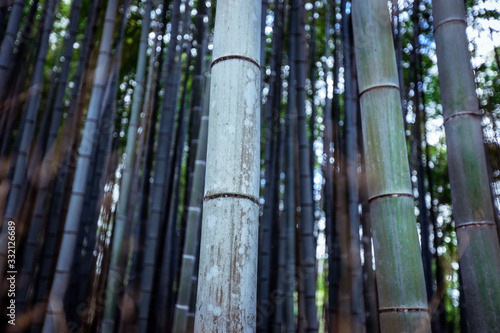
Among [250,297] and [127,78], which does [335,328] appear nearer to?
[250,297]

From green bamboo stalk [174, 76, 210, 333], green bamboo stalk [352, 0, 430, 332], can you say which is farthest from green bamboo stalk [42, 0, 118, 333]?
green bamboo stalk [352, 0, 430, 332]

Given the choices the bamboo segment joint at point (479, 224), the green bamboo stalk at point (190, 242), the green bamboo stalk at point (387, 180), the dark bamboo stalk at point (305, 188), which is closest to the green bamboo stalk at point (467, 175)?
the bamboo segment joint at point (479, 224)

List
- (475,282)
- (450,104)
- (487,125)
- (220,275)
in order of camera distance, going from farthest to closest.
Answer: (487,125), (450,104), (475,282), (220,275)

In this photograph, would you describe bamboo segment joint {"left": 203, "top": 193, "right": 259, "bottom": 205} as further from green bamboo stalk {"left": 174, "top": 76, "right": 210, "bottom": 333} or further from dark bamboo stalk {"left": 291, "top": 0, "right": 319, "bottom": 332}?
dark bamboo stalk {"left": 291, "top": 0, "right": 319, "bottom": 332}

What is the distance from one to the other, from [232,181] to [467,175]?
0.83m

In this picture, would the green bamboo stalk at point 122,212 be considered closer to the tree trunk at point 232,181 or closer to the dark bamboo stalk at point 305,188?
the dark bamboo stalk at point 305,188

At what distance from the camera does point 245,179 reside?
33.8 inches

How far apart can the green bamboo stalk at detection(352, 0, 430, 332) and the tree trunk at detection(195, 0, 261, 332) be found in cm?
36

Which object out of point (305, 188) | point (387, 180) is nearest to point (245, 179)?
point (387, 180)

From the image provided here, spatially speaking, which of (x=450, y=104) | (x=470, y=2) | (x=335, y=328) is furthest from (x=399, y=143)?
(x=470, y=2)

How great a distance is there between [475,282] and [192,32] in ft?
11.1

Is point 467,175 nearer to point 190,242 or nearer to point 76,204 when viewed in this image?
point 190,242

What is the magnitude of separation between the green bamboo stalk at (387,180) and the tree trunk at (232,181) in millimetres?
360

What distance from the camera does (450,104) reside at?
139 centimetres
